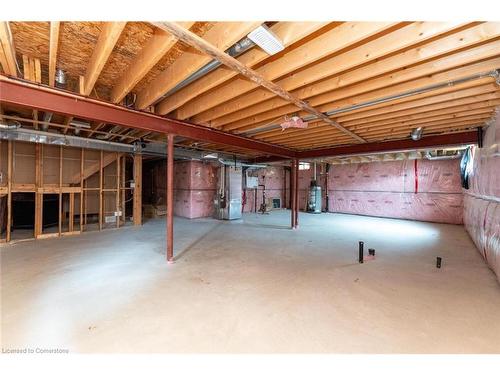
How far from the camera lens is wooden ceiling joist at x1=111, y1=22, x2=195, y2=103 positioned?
1.70m

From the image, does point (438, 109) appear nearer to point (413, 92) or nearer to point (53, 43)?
point (413, 92)

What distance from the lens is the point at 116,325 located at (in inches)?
69.6

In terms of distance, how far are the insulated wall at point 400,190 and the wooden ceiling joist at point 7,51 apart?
9.67 metres

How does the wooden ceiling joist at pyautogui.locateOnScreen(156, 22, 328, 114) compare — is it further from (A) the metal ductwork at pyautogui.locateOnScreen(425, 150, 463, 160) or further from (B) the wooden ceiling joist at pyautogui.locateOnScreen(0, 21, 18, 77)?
(A) the metal ductwork at pyautogui.locateOnScreen(425, 150, 463, 160)

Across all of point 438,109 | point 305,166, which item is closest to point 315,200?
point 305,166

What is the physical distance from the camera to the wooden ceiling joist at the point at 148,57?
1.70 metres

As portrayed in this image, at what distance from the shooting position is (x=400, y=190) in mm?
8016

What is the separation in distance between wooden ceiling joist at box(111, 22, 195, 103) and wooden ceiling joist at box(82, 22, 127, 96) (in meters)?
0.27

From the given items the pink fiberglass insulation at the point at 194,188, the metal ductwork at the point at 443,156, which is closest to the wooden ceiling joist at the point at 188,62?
the pink fiberglass insulation at the point at 194,188

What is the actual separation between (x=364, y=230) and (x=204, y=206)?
5.16 metres

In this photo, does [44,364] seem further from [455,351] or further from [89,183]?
[89,183]

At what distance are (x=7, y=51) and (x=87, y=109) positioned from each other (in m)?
0.84

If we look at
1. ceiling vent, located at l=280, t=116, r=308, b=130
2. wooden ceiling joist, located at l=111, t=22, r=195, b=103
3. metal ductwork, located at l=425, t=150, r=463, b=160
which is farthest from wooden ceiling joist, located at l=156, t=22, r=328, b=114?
metal ductwork, located at l=425, t=150, r=463, b=160

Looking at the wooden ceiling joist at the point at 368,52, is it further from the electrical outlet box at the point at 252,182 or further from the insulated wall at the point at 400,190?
the insulated wall at the point at 400,190
